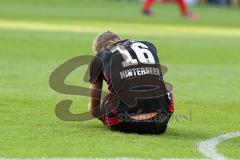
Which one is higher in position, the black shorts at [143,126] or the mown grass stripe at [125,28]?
the black shorts at [143,126]

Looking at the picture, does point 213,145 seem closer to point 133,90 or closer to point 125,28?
point 133,90

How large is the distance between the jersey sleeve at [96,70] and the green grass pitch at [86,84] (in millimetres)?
578

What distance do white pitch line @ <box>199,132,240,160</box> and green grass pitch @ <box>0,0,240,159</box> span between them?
3.4 inches

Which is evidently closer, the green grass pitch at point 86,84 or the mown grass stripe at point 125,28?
the green grass pitch at point 86,84

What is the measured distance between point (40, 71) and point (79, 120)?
5.58 meters

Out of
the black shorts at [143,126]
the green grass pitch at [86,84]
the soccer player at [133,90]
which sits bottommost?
the green grass pitch at [86,84]

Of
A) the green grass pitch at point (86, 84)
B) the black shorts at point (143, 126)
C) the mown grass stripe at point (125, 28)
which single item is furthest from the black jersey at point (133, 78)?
the mown grass stripe at point (125, 28)

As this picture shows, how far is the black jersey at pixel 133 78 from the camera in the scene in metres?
9.31

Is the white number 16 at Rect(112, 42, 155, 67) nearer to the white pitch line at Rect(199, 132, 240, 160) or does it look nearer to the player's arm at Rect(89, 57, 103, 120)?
the player's arm at Rect(89, 57, 103, 120)

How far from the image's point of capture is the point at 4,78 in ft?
47.2

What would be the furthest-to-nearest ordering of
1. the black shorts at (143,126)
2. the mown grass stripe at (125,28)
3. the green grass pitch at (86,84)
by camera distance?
the mown grass stripe at (125,28) → the black shorts at (143,126) → the green grass pitch at (86,84)

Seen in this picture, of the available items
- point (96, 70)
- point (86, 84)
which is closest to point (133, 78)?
point (96, 70)

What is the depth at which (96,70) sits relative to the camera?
9.48m

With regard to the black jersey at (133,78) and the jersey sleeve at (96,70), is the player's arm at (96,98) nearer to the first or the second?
the jersey sleeve at (96,70)
